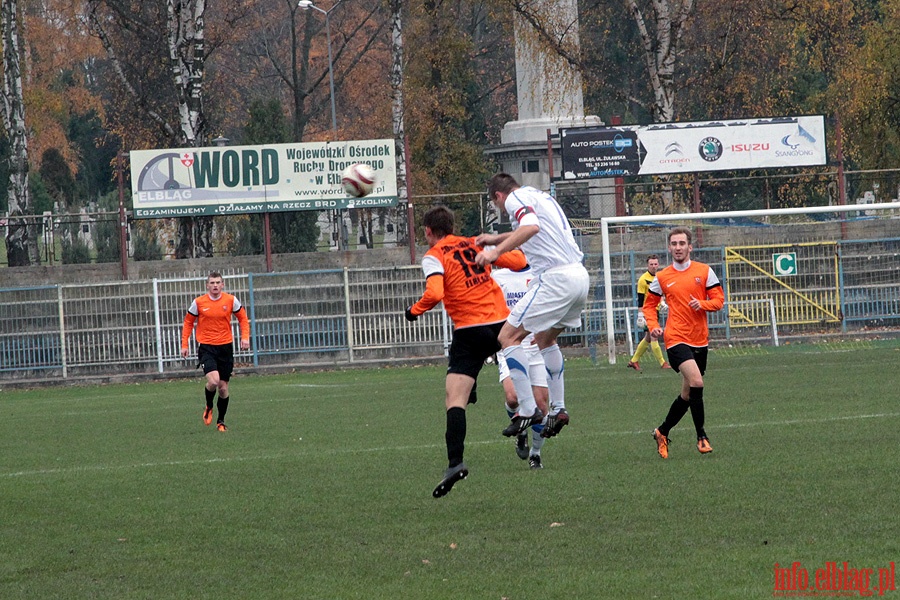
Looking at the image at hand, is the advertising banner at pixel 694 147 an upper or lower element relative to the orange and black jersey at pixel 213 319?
→ upper

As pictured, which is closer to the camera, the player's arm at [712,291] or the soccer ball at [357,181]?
the player's arm at [712,291]

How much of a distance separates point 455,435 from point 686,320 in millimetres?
3042

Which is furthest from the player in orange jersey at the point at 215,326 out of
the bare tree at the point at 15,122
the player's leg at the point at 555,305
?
the bare tree at the point at 15,122

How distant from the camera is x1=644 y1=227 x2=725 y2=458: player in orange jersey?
1076 cm

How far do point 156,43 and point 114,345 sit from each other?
1703 cm

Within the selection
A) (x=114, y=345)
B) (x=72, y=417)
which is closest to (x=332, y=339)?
(x=114, y=345)

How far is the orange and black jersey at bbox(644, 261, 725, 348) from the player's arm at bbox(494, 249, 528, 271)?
73.9 inches

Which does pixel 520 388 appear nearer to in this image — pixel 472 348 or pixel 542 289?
pixel 542 289

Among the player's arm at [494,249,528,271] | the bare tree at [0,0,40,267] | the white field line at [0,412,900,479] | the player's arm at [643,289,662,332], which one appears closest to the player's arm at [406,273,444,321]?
the player's arm at [494,249,528,271]

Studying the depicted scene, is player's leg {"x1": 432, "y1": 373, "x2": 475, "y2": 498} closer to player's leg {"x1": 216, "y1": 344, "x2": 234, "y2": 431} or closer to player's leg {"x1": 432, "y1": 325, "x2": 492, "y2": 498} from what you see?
player's leg {"x1": 432, "y1": 325, "x2": 492, "y2": 498}

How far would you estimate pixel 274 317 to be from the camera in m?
28.0

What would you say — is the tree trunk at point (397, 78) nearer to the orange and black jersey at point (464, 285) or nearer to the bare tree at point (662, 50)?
the bare tree at point (662, 50)

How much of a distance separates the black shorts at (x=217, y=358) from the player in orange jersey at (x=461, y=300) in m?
7.72

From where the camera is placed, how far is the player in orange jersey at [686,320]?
10758 millimetres
